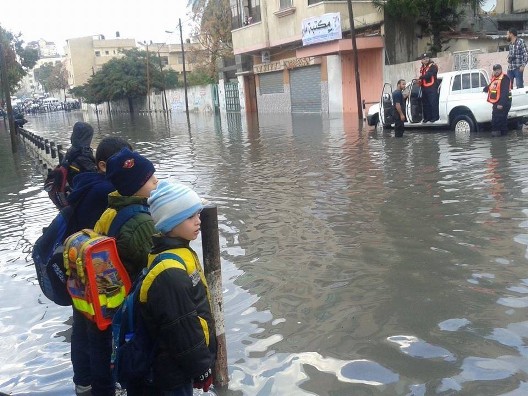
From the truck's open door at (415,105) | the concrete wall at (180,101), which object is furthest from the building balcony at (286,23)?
the truck's open door at (415,105)

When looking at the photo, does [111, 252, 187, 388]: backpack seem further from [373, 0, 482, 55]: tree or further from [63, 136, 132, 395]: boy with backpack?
[373, 0, 482, 55]: tree

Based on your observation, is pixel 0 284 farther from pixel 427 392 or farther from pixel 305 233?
pixel 427 392

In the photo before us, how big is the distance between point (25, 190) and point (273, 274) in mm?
8717

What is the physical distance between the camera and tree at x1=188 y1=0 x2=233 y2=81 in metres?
53.0

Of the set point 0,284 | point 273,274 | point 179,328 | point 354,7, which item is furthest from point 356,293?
point 354,7

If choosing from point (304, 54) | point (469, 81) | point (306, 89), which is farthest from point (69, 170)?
point (306, 89)

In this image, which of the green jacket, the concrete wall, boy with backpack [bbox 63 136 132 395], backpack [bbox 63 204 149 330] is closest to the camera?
backpack [bbox 63 204 149 330]

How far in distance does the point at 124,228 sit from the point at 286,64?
3310cm

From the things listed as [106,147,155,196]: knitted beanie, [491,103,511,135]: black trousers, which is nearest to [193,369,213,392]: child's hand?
[106,147,155,196]: knitted beanie

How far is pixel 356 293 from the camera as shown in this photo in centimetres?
510

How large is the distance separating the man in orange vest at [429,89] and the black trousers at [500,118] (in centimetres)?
201

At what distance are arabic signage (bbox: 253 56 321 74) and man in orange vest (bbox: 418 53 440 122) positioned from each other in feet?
54.8

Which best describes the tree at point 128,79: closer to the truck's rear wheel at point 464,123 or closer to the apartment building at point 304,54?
the apartment building at point 304,54

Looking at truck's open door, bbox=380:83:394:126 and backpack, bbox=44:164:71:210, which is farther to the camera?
truck's open door, bbox=380:83:394:126
